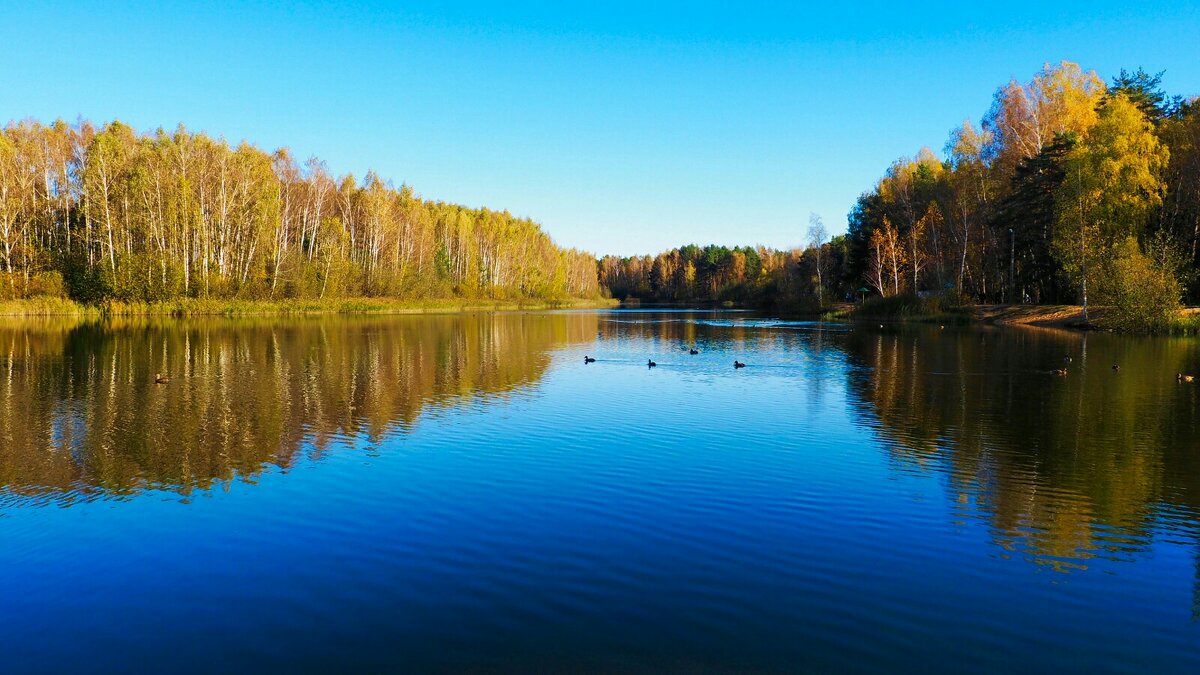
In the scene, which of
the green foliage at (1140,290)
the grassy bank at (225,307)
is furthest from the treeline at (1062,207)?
the grassy bank at (225,307)

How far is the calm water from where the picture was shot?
6656mm

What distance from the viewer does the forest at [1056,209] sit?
49.3 metres

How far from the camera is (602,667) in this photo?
6.17 metres

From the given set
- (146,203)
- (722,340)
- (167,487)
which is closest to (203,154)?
(146,203)

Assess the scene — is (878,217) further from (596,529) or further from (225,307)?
(596,529)

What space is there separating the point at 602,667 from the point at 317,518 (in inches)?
233

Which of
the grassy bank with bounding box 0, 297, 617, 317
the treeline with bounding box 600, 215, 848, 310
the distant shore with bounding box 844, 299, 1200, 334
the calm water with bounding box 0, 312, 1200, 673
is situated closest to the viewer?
the calm water with bounding box 0, 312, 1200, 673

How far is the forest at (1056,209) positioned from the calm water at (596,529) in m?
33.3

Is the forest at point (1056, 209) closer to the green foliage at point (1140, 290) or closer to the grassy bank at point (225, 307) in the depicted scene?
the green foliage at point (1140, 290)

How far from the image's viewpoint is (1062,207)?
52531mm

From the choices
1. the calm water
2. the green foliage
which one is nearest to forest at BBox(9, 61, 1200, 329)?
the green foliage

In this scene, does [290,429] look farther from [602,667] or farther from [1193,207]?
[1193,207]

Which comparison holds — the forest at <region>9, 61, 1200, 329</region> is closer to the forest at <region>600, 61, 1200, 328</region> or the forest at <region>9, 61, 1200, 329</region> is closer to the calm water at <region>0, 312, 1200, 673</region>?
the forest at <region>600, 61, 1200, 328</region>

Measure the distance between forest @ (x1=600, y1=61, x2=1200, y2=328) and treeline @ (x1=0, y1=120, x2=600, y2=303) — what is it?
57.5 meters
